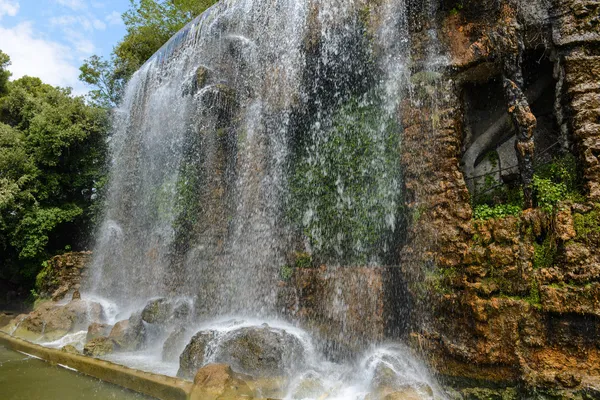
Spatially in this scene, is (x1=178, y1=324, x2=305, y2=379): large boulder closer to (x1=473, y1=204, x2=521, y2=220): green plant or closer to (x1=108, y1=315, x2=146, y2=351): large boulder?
(x1=108, y1=315, x2=146, y2=351): large boulder

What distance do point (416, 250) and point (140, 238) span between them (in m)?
11.3

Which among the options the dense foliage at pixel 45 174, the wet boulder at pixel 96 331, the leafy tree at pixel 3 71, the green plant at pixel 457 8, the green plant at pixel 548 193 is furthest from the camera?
the leafy tree at pixel 3 71

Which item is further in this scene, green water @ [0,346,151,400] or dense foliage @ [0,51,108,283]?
dense foliage @ [0,51,108,283]

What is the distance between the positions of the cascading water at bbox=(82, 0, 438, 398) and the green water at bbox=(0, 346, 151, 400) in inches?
64.3

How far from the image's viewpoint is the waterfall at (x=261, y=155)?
342 inches

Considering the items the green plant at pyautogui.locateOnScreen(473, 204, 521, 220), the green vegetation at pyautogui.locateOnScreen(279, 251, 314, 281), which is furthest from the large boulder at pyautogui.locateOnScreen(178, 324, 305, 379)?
the green plant at pyautogui.locateOnScreen(473, 204, 521, 220)

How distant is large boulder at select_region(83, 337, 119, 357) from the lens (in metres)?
8.05

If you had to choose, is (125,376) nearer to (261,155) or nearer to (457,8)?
(261,155)

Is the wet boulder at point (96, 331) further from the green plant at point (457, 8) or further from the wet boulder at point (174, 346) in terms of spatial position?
the green plant at point (457, 8)

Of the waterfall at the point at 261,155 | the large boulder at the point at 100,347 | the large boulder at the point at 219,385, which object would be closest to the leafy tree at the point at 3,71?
the waterfall at the point at 261,155

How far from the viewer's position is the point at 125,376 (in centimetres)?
566

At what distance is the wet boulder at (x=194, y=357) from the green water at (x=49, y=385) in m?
1.12

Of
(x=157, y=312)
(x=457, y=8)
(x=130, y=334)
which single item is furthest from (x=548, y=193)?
(x=130, y=334)

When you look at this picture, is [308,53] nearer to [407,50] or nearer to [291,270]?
[407,50]
